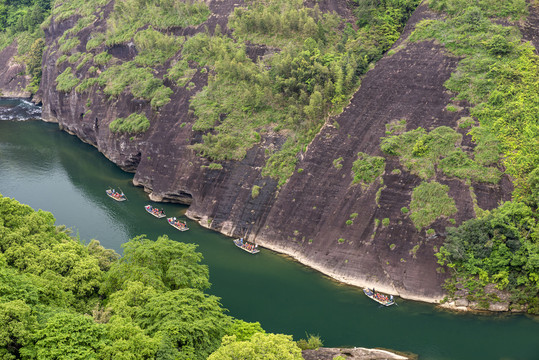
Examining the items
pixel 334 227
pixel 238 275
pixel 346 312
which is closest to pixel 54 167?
pixel 238 275

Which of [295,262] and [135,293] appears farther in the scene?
[295,262]

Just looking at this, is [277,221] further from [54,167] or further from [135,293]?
[54,167]

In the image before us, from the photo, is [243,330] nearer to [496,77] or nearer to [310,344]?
[310,344]

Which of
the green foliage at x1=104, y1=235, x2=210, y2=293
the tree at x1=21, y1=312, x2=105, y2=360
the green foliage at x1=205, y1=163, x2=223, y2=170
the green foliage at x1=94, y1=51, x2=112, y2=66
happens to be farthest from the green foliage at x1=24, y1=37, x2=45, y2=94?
the tree at x1=21, y1=312, x2=105, y2=360

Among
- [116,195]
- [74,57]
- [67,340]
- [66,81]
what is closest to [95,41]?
[74,57]

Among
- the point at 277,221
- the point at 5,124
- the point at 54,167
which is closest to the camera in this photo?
the point at 277,221

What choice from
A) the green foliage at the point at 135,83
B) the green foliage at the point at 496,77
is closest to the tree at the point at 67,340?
the green foliage at the point at 496,77

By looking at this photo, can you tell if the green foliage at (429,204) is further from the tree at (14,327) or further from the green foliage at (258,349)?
the tree at (14,327)
